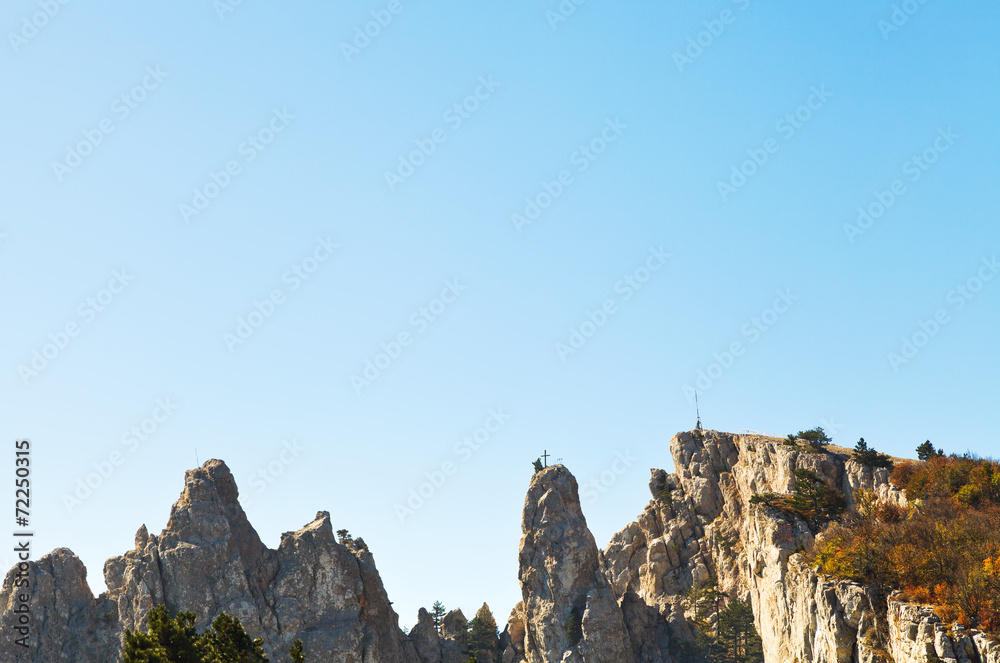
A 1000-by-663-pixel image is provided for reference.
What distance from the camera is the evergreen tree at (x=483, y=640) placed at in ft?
424

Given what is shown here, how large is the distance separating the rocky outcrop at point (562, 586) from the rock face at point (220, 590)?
58.5 feet

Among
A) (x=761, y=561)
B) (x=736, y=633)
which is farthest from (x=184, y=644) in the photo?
(x=736, y=633)

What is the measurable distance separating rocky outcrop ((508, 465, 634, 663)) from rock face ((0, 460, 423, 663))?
1784 cm

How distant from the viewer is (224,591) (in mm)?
116312

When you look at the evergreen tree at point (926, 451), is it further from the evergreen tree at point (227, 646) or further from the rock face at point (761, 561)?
the evergreen tree at point (227, 646)

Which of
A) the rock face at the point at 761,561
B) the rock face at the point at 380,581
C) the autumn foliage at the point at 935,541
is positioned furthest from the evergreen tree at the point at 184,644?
the rock face at the point at 380,581

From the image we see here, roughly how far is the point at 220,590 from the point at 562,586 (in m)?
41.7

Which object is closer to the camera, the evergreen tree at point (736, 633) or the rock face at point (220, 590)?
the evergreen tree at point (736, 633)

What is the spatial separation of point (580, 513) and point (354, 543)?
101ft

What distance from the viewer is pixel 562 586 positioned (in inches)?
4737

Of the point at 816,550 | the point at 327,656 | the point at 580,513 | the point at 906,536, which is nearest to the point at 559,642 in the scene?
the point at 580,513

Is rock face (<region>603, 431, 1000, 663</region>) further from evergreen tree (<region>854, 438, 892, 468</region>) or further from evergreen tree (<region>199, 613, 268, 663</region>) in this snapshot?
evergreen tree (<region>199, 613, 268, 663</region>)

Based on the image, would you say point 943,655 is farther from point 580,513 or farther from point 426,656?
point 426,656

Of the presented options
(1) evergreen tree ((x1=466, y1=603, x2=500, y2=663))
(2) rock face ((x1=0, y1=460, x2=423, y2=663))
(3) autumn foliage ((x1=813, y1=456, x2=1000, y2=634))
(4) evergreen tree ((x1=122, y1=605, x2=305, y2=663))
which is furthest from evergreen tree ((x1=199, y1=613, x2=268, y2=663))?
(1) evergreen tree ((x1=466, y1=603, x2=500, y2=663))
